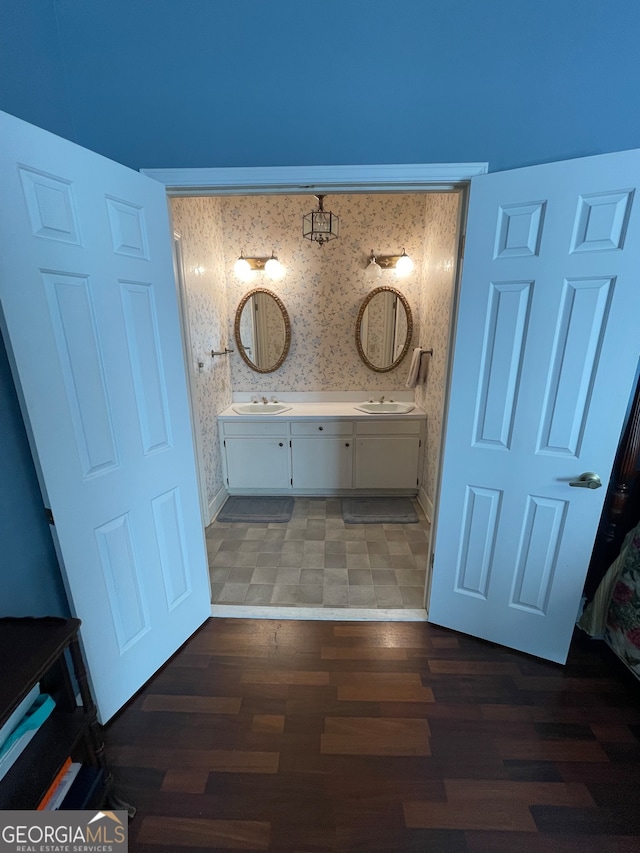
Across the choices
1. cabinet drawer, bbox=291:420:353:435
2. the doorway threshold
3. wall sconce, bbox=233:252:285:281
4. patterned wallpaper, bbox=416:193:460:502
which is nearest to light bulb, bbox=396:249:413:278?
patterned wallpaper, bbox=416:193:460:502

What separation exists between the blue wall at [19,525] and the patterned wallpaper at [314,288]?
60.5 inches

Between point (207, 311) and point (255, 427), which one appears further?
point (255, 427)

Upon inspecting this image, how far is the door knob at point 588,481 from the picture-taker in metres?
1.36

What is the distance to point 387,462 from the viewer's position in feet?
10.4

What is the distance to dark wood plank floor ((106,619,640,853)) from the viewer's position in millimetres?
1085

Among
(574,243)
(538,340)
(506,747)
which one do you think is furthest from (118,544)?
(574,243)

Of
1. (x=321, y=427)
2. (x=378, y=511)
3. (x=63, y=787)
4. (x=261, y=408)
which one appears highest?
(x=261, y=408)

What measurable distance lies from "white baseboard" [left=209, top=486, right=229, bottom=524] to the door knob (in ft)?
8.33

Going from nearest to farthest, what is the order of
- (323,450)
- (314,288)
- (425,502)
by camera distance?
1. (425,502)
2. (323,450)
3. (314,288)

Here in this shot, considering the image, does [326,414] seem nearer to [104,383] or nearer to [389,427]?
[389,427]

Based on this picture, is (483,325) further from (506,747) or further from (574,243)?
(506,747)

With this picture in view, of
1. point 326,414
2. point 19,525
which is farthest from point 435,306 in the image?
point 19,525

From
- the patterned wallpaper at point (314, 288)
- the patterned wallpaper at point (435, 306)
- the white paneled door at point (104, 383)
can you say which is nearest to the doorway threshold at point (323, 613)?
the white paneled door at point (104, 383)

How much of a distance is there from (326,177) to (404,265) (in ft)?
6.67
